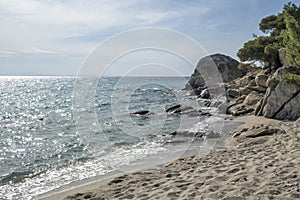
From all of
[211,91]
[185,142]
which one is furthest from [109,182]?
[211,91]

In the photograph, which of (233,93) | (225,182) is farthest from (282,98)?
(233,93)

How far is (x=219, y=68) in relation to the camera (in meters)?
58.8

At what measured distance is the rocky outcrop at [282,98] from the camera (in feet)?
52.4

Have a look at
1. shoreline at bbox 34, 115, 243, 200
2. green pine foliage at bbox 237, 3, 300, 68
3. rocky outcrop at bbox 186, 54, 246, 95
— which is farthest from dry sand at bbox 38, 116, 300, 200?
rocky outcrop at bbox 186, 54, 246, 95

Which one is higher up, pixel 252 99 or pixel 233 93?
pixel 233 93

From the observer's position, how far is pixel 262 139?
10680 millimetres

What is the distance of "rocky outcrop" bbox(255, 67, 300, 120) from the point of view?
16.0 m

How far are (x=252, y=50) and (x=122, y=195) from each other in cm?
3042

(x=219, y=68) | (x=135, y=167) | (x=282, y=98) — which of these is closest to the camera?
(x=135, y=167)

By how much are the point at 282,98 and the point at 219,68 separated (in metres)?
43.3

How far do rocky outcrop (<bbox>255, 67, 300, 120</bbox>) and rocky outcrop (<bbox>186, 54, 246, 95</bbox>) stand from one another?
128 ft

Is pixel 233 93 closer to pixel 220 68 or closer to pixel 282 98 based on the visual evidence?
pixel 282 98

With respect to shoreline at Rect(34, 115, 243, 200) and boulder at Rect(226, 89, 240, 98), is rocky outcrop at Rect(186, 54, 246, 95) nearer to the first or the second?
boulder at Rect(226, 89, 240, 98)

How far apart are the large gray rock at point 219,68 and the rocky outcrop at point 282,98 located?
39006 millimetres
